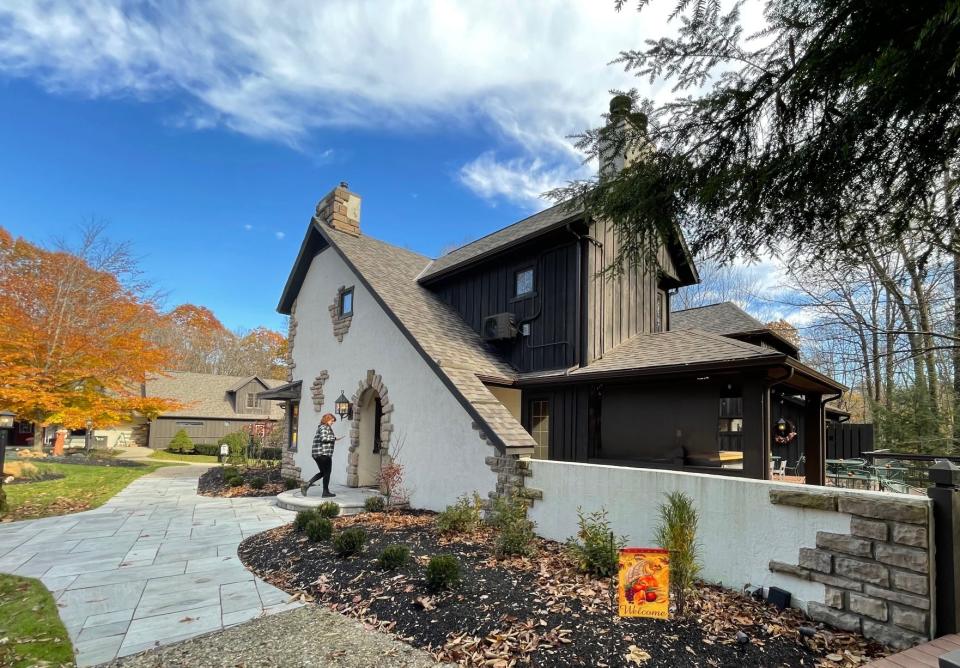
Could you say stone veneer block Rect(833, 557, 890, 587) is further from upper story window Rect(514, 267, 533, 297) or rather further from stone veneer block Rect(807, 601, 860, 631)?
upper story window Rect(514, 267, 533, 297)

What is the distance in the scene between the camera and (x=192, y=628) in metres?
4.36

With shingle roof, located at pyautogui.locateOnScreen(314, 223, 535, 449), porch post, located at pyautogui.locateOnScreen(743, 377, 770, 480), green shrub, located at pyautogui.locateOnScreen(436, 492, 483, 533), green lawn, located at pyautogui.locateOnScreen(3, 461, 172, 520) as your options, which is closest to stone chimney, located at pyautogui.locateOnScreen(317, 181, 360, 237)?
shingle roof, located at pyautogui.locateOnScreen(314, 223, 535, 449)

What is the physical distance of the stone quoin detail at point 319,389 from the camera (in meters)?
13.5

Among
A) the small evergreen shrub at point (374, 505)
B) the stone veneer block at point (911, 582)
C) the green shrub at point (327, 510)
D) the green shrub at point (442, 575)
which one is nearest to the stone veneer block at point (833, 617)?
the stone veneer block at point (911, 582)

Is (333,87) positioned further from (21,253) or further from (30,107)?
(21,253)

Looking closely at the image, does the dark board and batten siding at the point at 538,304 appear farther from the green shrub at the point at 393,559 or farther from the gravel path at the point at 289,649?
the gravel path at the point at 289,649

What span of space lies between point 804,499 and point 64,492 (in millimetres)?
15001

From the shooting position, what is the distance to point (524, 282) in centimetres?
1157

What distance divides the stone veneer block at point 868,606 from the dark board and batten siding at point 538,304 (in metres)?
6.58

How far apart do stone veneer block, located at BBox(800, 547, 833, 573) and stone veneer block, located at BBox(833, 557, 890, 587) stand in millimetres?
54

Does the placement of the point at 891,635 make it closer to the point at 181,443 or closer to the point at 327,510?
the point at 327,510

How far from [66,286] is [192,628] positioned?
61.7 feet

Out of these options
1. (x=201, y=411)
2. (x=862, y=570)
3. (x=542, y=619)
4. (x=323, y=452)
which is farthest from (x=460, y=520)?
(x=201, y=411)

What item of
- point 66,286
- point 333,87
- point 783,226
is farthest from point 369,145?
point 783,226
